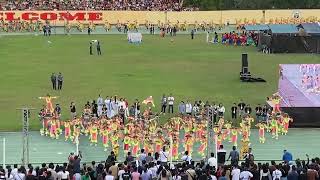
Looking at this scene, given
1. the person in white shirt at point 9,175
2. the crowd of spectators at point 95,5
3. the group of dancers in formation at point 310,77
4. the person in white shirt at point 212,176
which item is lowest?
the person in white shirt at point 9,175

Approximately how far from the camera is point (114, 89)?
138 ft

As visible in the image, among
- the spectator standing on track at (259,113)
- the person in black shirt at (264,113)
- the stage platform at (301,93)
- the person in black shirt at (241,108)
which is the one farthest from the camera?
the person in black shirt at (241,108)

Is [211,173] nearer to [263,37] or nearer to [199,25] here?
[263,37]

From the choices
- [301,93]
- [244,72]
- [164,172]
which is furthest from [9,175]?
[244,72]

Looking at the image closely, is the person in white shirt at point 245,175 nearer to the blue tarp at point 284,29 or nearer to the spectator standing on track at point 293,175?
the spectator standing on track at point 293,175

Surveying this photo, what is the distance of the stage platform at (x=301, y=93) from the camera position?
1362 inches

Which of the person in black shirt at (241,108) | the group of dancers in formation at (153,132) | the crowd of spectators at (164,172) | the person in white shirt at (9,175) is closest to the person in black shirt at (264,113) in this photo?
the group of dancers in formation at (153,132)

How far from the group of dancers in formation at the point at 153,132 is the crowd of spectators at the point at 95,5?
55.2m

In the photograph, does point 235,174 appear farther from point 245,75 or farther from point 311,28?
point 311,28

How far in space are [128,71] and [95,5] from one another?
4013 cm

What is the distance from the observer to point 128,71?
162 ft

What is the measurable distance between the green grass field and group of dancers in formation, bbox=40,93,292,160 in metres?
3.17

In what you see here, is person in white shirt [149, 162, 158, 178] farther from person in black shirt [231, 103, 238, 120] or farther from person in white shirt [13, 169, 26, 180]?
person in black shirt [231, 103, 238, 120]

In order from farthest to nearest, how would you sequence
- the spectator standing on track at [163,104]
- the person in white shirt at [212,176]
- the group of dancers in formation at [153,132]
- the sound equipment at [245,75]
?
the sound equipment at [245,75], the spectator standing on track at [163,104], the group of dancers in formation at [153,132], the person in white shirt at [212,176]
